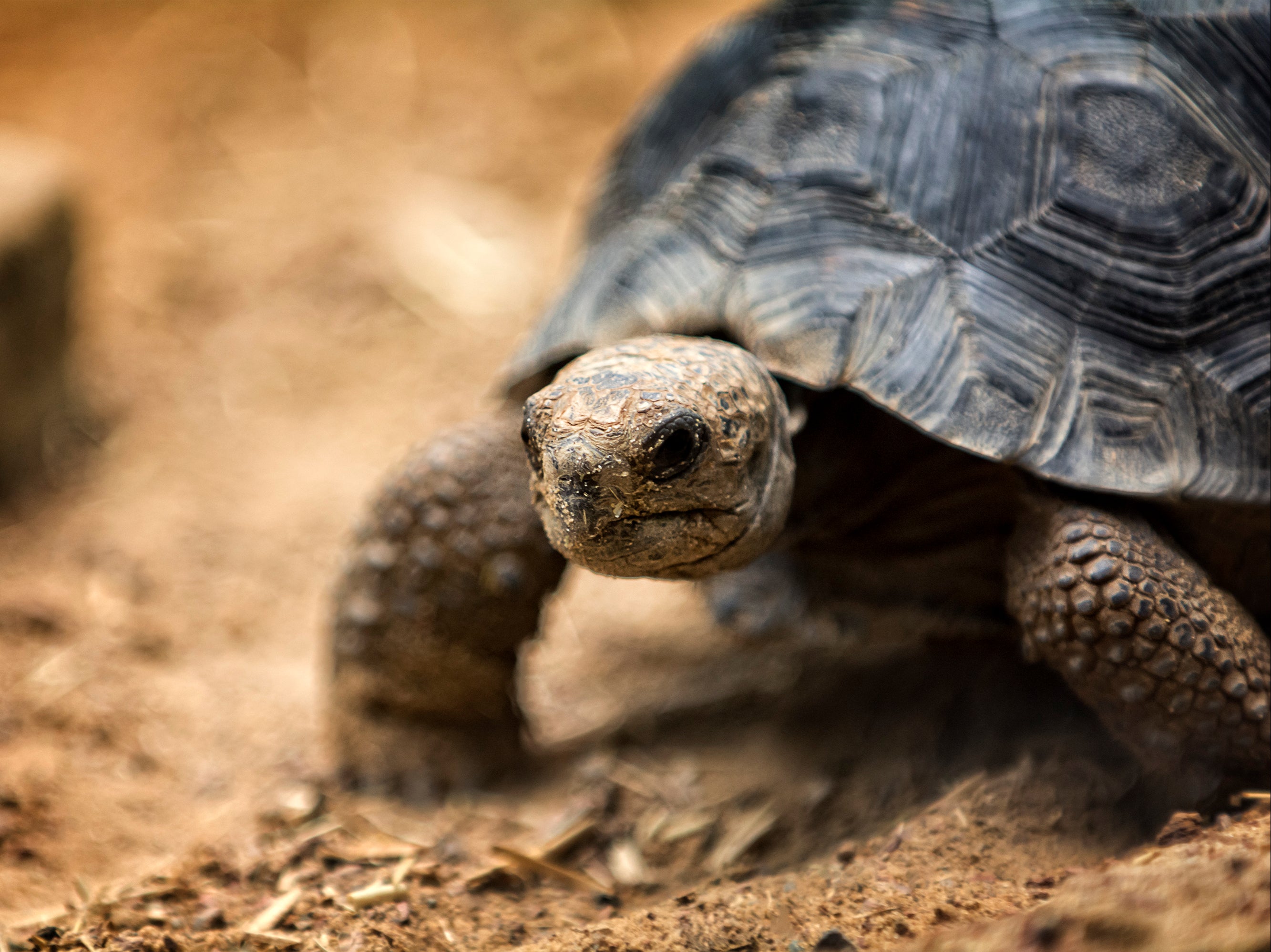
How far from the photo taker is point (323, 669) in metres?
3.17

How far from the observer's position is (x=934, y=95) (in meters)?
2.51

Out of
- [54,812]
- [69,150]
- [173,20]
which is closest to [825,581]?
[54,812]

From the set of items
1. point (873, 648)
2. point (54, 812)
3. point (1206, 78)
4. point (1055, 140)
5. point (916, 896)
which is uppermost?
point (1206, 78)

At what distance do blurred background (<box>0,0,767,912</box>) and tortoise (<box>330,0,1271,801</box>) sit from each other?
65 centimetres

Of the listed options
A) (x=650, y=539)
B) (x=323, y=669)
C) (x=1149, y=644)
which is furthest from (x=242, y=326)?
(x=1149, y=644)

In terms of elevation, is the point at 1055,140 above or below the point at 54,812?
above

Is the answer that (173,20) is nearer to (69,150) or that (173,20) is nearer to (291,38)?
(291,38)

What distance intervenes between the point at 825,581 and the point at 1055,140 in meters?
1.11

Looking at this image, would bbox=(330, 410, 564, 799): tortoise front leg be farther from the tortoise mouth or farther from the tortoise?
the tortoise mouth

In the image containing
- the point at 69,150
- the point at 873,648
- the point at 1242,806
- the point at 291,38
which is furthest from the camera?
the point at 291,38

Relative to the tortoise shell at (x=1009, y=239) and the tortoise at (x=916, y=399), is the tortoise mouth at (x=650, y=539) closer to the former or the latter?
Result: the tortoise at (x=916, y=399)

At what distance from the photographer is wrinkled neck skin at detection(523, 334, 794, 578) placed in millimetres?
1846

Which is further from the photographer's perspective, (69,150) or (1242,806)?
(69,150)

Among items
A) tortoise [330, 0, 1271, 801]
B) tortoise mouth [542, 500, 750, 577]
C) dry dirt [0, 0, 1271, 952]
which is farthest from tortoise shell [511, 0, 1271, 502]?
dry dirt [0, 0, 1271, 952]
